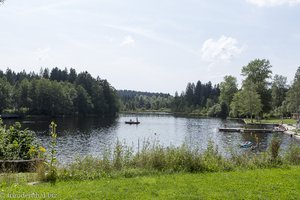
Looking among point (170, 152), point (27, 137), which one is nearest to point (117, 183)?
point (170, 152)

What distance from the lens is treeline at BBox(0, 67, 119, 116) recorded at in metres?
106

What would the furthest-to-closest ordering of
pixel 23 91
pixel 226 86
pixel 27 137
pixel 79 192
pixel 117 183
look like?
pixel 226 86 < pixel 23 91 < pixel 27 137 < pixel 117 183 < pixel 79 192

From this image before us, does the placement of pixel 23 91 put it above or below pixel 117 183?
above

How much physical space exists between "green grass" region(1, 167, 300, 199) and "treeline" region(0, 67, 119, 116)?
10073 cm

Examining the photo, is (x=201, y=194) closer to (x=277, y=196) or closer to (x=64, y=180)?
(x=277, y=196)

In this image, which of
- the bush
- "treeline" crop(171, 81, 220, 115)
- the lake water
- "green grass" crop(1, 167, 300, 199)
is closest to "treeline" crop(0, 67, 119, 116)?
the lake water

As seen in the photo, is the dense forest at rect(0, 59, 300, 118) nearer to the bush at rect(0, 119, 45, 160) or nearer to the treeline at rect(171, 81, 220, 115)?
the treeline at rect(171, 81, 220, 115)

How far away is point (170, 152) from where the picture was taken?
39.5 ft

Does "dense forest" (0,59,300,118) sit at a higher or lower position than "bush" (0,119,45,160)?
higher

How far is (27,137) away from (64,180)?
22.4 ft

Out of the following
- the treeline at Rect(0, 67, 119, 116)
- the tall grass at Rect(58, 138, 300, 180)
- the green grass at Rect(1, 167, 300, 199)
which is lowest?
the green grass at Rect(1, 167, 300, 199)

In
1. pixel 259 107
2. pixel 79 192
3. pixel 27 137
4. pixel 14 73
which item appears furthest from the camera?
pixel 14 73

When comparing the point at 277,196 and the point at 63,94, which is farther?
the point at 63,94

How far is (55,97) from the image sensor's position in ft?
354
